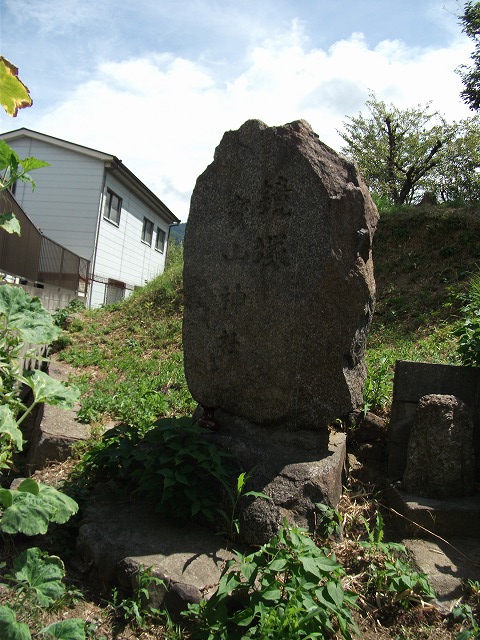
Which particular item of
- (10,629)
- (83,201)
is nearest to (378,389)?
(10,629)

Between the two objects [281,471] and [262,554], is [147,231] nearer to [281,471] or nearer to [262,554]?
[281,471]

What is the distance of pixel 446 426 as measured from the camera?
3.74 m

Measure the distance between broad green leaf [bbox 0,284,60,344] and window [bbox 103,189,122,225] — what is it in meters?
14.9

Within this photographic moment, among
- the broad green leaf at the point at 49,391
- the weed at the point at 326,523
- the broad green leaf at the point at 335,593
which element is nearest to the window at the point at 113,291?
the weed at the point at 326,523

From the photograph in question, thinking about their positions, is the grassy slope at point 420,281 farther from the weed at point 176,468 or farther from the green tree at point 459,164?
the green tree at point 459,164

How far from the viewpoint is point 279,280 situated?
3887mm

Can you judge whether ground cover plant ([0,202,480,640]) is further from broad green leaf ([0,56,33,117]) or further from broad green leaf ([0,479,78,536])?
broad green leaf ([0,56,33,117])

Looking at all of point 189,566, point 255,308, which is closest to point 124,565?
point 189,566

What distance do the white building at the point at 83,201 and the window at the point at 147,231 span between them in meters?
2.10

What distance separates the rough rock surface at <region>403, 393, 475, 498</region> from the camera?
12.2 feet

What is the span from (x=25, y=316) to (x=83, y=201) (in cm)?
1487

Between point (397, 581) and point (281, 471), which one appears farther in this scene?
point (281, 471)

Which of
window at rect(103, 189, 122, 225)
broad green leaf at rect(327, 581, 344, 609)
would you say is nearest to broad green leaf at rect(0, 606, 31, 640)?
broad green leaf at rect(327, 581, 344, 609)

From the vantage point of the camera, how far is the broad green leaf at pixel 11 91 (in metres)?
1.60
